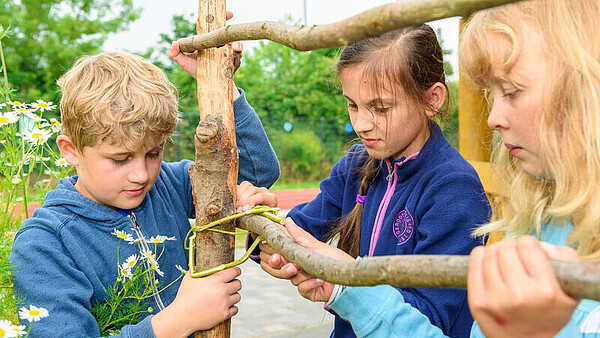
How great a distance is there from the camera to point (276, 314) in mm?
4758

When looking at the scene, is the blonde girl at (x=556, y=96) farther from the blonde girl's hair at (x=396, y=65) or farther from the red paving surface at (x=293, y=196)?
the red paving surface at (x=293, y=196)

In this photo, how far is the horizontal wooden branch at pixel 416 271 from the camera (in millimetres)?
617

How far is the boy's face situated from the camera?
1616 millimetres

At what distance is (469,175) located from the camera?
1.53 meters

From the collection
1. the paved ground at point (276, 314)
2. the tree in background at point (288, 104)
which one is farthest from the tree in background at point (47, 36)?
the paved ground at point (276, 314)

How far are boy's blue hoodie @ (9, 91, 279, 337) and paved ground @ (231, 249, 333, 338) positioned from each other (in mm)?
2075

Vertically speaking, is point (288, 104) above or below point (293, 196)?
above

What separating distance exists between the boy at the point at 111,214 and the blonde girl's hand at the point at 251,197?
0.69ft

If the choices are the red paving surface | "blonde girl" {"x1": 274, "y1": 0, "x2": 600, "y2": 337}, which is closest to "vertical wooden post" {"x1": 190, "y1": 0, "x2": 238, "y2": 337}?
"blonde girl" {"x1": 274, "y1": 0, "x2": 600, "y2": 337}

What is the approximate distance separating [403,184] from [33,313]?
1066 millimetres

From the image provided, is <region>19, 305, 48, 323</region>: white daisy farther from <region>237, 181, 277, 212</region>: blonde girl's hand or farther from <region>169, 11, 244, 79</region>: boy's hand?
<region>169, 11, 244, 79</region>: boy's hand

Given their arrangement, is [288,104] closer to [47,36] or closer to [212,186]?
[47,36]

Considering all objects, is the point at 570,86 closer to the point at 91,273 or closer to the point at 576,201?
the point at 576,201

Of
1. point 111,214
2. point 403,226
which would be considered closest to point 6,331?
point 111,214
